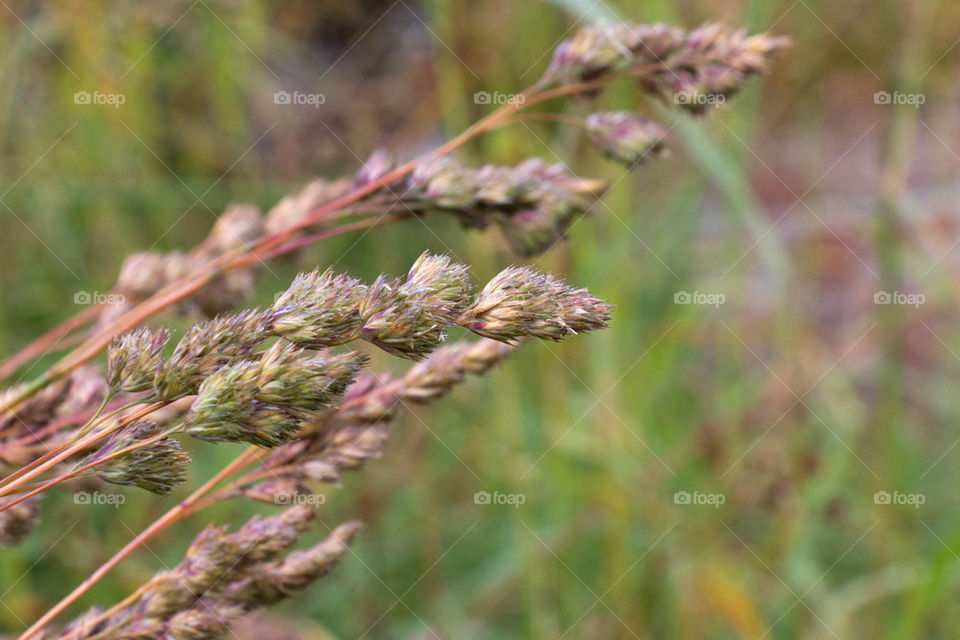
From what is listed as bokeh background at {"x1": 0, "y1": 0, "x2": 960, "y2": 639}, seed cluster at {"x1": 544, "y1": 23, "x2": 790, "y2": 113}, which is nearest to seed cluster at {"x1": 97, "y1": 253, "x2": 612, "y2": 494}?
seed cluster at {"x1": 544, "y1": 23, "x2": 790, "y2": 113}

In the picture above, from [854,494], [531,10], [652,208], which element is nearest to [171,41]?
[531,10]

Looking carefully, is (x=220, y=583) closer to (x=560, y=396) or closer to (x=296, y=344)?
(x=296, y=344)

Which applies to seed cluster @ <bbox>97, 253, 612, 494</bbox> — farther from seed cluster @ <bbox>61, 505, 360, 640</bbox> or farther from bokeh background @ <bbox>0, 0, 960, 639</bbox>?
bokeh background @ <bbox>0, 0, 960, 639</bbox>

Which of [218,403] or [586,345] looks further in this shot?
[586,345]

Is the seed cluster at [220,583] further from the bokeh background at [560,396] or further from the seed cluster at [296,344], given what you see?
the bokeh background at [560,396]

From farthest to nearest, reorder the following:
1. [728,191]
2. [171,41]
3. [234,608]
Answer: [171,41] → [728,191] → [234,608]

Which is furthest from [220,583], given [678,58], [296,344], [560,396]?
[560,396]

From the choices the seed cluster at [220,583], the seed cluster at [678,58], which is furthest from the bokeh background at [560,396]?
the seed cluster at [220,583]

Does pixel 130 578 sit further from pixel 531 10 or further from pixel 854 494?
pixel 854 494
